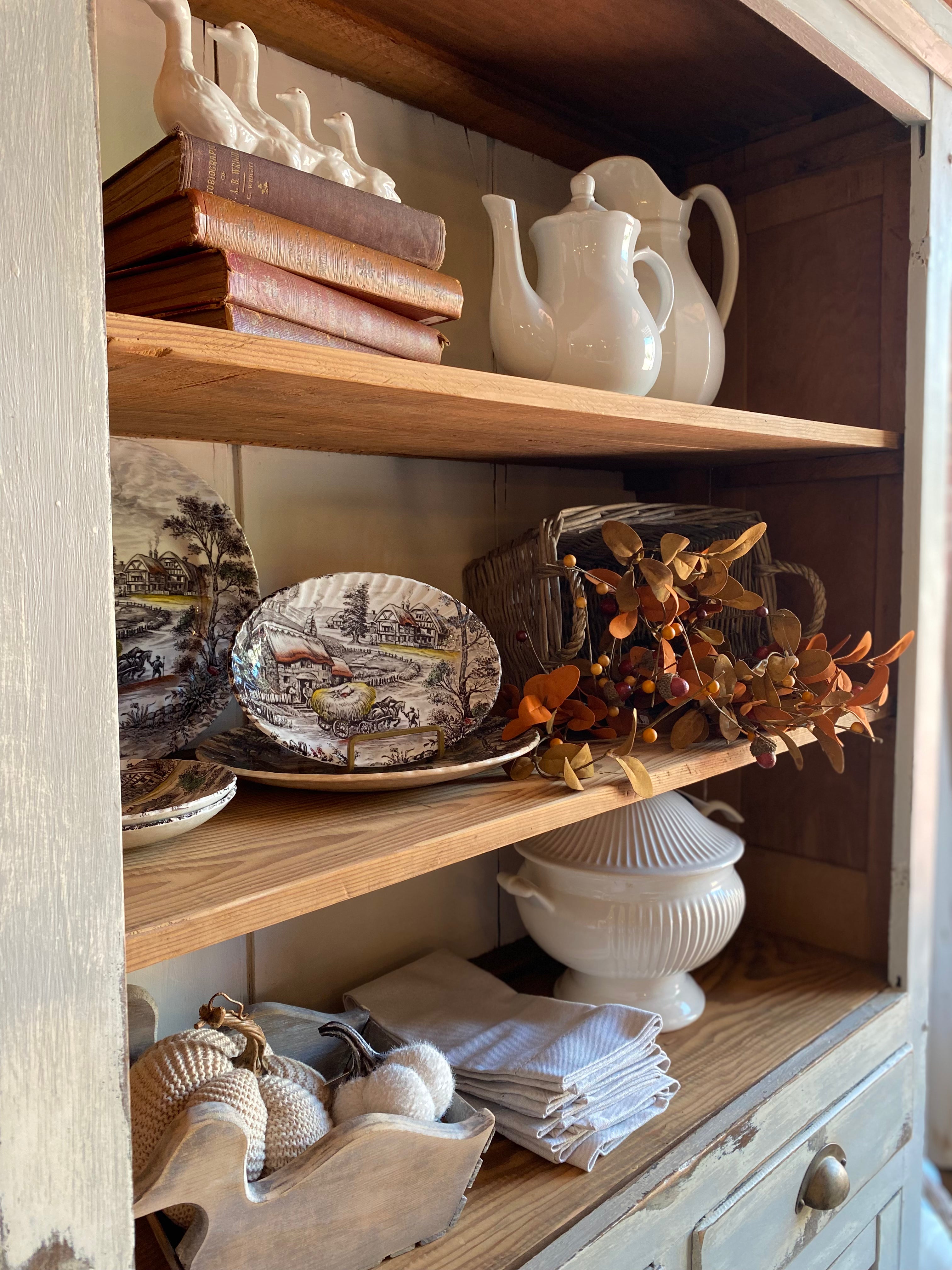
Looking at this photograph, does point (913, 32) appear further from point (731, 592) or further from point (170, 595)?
point (170, 595)

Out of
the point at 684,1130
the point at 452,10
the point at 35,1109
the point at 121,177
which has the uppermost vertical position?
the point at 452,10

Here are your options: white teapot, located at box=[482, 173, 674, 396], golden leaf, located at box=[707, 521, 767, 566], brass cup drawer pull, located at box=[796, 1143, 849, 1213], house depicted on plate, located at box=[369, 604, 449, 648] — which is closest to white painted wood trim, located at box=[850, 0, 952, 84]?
white teapot, located at box=[482, 173, 674, 396]

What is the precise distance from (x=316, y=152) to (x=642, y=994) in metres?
0.92

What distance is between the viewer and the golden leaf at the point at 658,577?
842 millimetres

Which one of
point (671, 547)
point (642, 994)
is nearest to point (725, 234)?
point (671, 547)

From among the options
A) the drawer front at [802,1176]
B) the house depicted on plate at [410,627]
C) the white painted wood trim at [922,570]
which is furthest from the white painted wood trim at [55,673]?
the white painted wood trim at [922,570]

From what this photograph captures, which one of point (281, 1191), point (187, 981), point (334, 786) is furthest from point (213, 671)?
point (281, 1191)

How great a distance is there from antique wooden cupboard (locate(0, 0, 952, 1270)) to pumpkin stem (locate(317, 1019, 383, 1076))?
0.14 metres

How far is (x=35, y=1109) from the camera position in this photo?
425 mm

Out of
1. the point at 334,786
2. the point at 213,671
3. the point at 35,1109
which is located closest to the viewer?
the point at 35,1109

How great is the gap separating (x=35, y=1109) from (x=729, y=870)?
2.66 ft

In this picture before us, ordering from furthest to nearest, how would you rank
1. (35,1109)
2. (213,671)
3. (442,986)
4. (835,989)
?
1. (835,989)
2. (442,986)
3. (213,671)
4. (35,1109)

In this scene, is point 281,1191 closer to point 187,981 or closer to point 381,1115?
point 381,1115

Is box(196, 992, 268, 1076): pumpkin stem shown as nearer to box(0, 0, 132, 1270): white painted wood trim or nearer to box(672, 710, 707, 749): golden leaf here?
box(0, 0, 132, 1270): white painted wood trim
